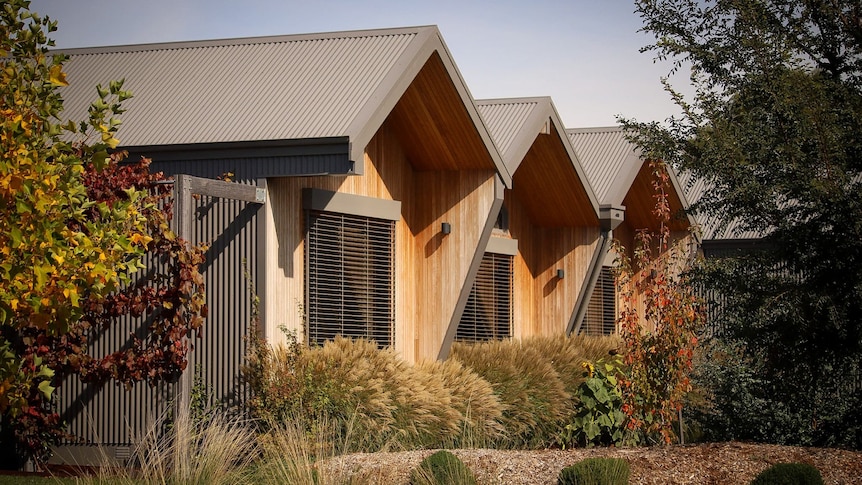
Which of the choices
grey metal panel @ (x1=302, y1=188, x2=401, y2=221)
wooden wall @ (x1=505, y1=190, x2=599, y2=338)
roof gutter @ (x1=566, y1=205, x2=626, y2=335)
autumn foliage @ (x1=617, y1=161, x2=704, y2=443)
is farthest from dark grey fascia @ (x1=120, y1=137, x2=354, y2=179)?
roof gutter @ (x1=566, y1=205, x2=626, y2=335)

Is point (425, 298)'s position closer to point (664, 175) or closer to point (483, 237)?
point (483, 237)

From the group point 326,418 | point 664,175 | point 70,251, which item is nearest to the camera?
point 70,251

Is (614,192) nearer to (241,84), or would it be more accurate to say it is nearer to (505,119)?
(505,119)

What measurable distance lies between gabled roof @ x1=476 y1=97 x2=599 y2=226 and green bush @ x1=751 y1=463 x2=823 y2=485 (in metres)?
8.94

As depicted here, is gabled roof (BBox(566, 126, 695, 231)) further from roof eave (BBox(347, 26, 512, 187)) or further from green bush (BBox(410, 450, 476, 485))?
green bush (BBox(410, 450, 476, 485))

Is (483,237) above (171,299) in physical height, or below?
above

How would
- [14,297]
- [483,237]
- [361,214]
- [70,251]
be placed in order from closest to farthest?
[14,297] < [70,251] < [361,214] < [483,237]

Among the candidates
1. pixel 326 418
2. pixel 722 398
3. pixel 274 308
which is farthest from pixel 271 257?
pixel 722 398

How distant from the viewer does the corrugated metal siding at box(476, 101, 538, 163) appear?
1952cm

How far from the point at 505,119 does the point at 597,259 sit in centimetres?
400

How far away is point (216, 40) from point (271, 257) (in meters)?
4.38

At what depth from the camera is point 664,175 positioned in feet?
44.3

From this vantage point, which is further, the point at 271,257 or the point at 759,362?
the point at 759,362

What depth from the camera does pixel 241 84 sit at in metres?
15.5
